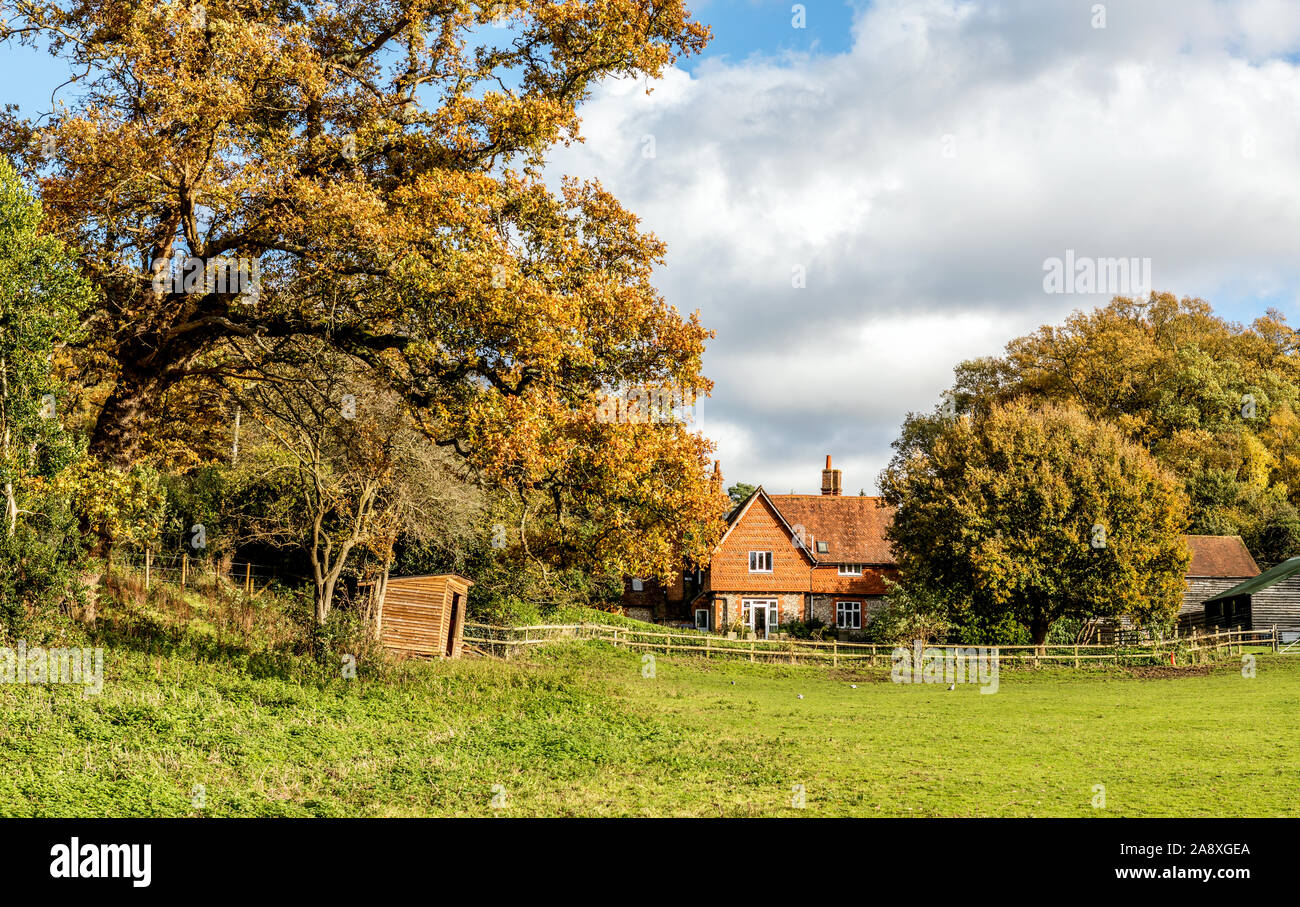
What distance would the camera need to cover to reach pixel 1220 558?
54562mm

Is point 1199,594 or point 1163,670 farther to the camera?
point 1199,594

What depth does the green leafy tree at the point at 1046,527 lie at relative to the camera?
1566 inches

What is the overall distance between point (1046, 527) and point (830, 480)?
2522 centimetres

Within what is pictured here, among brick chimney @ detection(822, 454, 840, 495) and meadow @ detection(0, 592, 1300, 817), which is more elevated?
brick chimney @ detection(822, 454, 840, 495)

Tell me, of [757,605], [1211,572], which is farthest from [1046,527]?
[1211,572]

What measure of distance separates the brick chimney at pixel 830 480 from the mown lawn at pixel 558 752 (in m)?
37.7

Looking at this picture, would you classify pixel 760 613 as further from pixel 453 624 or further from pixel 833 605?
pixel 453 624

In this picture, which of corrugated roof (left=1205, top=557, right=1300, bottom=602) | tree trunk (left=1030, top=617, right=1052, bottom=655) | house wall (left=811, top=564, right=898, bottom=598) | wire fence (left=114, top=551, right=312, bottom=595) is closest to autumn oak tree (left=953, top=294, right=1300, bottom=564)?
corrugated roof (left=1205, top=557, right=1300, bottom=602)

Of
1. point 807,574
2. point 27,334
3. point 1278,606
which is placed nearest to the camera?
point 27,334

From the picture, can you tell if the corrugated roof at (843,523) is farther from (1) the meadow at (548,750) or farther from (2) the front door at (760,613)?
(1) the meadow at (548,750)

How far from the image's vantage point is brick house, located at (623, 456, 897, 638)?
5494cm

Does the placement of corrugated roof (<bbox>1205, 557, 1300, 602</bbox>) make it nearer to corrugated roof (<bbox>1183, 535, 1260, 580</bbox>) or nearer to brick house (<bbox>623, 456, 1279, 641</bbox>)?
corrugated roof (<bbox>1183, 535, 1260, 580</bbox>)

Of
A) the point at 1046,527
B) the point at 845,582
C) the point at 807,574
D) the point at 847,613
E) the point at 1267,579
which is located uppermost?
the point at 1046,527

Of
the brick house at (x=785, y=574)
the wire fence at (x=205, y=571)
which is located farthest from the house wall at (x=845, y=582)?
the wire fence at (x=205, y=571)
